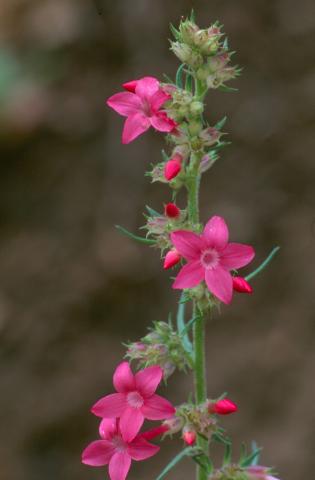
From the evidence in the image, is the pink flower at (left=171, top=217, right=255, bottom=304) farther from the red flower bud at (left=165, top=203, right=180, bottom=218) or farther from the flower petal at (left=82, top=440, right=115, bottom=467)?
the flower petal at (left=82, top=440, right=115, bottom=467)

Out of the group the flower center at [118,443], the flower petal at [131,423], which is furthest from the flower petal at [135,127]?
the flower center at [118,443]

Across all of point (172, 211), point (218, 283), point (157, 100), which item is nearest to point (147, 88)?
point (157, 100)

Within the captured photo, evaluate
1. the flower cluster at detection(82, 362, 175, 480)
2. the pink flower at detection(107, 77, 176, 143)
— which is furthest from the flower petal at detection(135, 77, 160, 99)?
the flower cluster at detection(82, 362, 175, 480)

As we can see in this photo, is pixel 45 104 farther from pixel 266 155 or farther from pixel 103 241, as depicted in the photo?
pixel 266 155

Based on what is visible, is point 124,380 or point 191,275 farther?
point 124,380

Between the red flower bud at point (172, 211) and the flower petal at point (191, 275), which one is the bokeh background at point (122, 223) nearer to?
the red flower bud at point (172, 211)

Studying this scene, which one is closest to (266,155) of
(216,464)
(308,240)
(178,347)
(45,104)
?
(308,240)

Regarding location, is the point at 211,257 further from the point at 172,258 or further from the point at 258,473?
the point at 258,473
